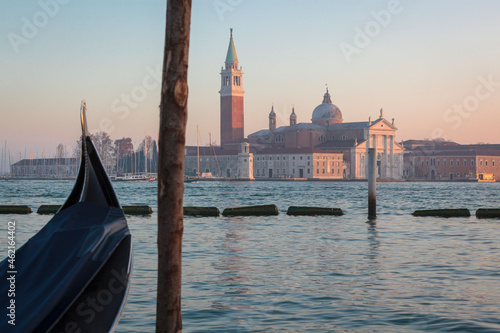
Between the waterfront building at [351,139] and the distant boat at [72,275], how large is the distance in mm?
79957

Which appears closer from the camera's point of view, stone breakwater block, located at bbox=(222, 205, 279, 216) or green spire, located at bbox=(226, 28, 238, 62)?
Answer: stone breakwater block, located at bbox=(222, 205, 279, 216)

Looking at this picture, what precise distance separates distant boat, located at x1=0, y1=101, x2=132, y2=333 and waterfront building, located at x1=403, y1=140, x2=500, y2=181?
85.2 metres

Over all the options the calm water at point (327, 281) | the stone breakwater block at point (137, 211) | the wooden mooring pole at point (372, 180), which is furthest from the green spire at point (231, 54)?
the calm water at point (327, 281)

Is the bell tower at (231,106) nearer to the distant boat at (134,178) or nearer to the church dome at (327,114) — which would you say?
the church dome at (327,114)

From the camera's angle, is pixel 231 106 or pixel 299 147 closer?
pixel 299 147

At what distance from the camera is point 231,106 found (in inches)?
3469

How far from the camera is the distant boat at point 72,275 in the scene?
3.74m

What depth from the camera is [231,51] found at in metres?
93.3

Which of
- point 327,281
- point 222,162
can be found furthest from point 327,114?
point 327,281

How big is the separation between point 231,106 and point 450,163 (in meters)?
27.1

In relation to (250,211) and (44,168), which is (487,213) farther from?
(44,168)

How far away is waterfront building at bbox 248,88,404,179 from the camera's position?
3339 inches

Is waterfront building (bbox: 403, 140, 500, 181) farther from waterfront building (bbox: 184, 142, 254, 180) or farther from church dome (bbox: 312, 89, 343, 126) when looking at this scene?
waterfront building (bbox: 184, 142, 254, 180)

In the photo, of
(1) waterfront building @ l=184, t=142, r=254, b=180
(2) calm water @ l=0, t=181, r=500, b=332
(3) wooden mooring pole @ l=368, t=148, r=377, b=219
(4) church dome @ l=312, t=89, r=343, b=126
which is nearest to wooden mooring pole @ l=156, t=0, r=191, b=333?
(2) calm water @ l=0, t=181, r=500, b=332
